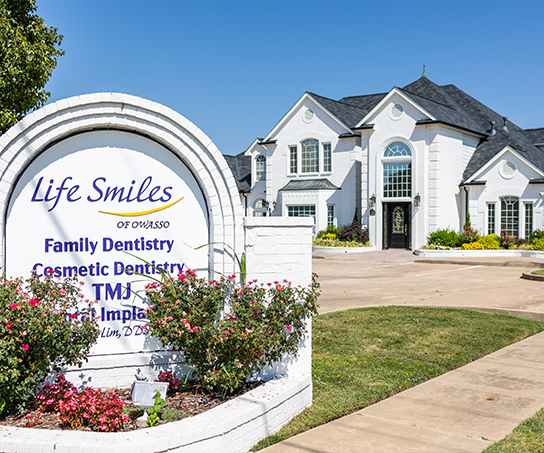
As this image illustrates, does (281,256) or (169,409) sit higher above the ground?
(281,256)

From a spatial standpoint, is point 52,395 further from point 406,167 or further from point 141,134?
point 406,167

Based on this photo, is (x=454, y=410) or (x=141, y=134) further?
(x=141, y=134)

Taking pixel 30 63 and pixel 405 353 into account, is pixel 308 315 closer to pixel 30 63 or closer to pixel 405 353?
pixel 405 353

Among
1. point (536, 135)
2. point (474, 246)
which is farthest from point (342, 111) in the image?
point (536, 135)

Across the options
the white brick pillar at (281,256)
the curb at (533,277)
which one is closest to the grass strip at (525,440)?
the white brick pillar at (281,256)

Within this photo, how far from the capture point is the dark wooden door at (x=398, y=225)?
31219mm

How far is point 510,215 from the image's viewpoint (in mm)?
29125

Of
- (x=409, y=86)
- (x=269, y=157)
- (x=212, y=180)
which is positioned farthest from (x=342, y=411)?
(x=409, y=86)

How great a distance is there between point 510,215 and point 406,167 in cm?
598

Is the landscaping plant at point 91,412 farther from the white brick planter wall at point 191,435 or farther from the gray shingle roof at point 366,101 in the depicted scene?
the gray shingle roof at point 366,101

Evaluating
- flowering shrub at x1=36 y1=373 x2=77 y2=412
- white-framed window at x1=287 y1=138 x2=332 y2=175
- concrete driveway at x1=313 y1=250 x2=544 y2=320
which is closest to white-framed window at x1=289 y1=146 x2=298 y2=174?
white-framed window at x1=287 y1=138 x2=332 y2=175

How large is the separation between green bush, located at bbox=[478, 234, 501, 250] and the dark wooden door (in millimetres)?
4064

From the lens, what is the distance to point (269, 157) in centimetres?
3647

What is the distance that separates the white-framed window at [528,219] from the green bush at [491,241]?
4.80 ft
